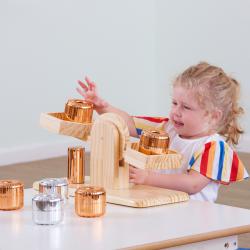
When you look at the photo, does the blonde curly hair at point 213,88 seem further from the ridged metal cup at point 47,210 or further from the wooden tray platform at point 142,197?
the ridged metal cup at point 47,210

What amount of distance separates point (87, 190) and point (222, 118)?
29.8 inches

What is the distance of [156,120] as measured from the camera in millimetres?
1600

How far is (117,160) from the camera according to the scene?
1003 millimetres

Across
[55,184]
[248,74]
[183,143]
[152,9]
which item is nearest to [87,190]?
[55,184]

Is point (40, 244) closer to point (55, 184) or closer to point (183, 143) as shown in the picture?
point (55, 184)

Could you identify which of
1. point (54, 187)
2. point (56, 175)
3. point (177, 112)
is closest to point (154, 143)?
point (54, 187)

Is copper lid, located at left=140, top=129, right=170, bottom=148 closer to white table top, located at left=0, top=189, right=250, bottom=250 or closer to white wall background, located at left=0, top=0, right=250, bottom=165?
white table top, located at left=0, top=189, right=250, bottom=250

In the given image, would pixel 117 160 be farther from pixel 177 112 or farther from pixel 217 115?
pixel 217 115

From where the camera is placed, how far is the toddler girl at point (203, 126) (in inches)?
47.3

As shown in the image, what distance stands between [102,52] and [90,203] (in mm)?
3948

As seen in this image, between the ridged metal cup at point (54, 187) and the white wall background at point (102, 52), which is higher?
the white wall background at point (102, 52)

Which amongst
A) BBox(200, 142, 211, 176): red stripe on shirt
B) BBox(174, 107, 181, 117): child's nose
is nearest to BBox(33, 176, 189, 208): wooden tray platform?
BBox(200, 142, 211, 176): red stripe on shirt

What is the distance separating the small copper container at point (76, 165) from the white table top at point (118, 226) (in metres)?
0.14

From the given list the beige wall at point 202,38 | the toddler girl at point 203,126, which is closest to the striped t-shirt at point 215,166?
the toddler girl at point 203,126
